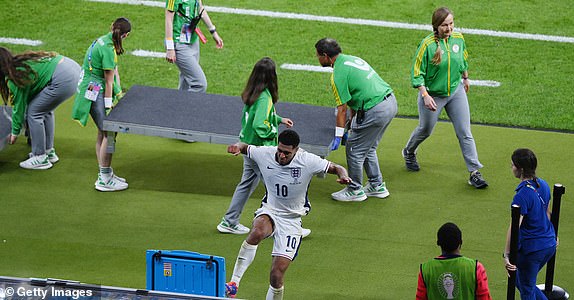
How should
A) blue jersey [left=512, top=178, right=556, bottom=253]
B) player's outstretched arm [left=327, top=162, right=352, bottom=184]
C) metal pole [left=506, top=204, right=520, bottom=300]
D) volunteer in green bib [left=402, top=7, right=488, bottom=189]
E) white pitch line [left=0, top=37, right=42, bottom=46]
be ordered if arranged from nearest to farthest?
metal pole [left=506, top=204, right=520, bottom=300], blue jersey [left=512, top=178, right=556, bottom=253], player's outstretched arm [left=327, top=162, right=352, bottom=184], volunteer in green bib [left=402, top=7, right=488, bottom=189], white pitch line [left=0, top=37, right=42, bottom=46]

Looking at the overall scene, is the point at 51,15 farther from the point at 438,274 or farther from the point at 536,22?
the point at 438,274

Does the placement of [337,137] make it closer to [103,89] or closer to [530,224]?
[103,89]

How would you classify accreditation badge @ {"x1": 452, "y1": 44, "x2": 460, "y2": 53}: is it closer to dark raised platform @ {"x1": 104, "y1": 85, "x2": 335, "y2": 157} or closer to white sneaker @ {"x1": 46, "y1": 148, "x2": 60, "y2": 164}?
dark raised platform @ {"x1": 104, "y1": 85, "x2": 335, "y2": 157}

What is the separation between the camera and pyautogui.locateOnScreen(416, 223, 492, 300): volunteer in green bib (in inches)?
261

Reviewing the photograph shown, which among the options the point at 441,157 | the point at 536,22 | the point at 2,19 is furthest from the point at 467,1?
the point at 2,19

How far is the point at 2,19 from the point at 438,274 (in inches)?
447

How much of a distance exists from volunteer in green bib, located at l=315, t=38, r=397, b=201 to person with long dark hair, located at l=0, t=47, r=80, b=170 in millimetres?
2890

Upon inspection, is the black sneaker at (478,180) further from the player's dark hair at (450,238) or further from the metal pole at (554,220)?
the player's dark hair at (450,238)

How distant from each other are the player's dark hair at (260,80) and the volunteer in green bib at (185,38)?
2749 millimetres

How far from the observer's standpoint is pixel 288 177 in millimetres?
8023

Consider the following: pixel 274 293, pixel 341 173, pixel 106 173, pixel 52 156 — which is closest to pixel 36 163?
pixel 52 156

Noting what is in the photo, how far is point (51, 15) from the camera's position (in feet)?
53.7

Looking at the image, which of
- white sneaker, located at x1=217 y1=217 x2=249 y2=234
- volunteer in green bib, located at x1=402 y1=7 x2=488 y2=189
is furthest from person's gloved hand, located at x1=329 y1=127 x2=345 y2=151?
white sneaker, located at x1=217 y1=217 x2=249 y2=234

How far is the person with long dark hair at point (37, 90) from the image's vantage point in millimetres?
10500
